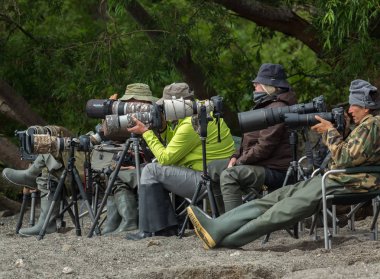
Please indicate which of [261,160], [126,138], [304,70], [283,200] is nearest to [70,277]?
[283,200]

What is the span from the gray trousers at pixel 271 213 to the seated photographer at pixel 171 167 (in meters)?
1.16

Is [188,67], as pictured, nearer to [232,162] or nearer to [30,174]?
[30,174]

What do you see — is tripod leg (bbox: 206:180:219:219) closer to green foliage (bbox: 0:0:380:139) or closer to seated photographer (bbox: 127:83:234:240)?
seated photographer (bbox: 127:83:234:240)

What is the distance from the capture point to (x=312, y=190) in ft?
26.1

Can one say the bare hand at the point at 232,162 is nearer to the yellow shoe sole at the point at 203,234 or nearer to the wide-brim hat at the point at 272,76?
the wide-brim hat at the point at 272,76

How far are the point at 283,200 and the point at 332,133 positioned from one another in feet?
1.83

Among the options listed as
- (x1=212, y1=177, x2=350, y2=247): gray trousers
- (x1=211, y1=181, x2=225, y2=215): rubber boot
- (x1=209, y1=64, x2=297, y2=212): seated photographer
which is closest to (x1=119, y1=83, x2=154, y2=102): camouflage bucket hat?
(x1=211, y1=181, x2=225, y2=215): rubber boot

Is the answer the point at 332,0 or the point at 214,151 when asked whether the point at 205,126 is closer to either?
the point at 214,151

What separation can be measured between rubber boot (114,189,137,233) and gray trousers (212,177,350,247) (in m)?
2.22

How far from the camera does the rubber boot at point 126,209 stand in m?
10.2

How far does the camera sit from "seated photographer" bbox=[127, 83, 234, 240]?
9328 mm

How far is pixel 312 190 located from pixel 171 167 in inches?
69.3

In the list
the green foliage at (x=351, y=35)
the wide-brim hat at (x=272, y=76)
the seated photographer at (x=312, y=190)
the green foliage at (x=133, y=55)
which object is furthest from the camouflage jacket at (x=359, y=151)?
the green foliage at (x=133, y=55)

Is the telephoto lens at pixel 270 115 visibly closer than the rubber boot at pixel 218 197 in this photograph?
Yes
